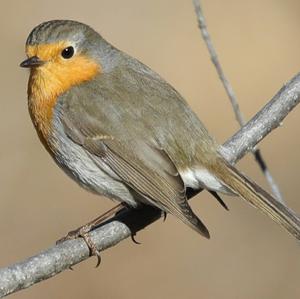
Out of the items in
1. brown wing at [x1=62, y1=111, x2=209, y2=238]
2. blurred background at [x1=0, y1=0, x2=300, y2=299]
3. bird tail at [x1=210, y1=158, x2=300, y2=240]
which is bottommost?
blurred background at [x1=0, y1=0, x2=300, y2=299]

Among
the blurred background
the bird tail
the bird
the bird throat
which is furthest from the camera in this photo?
the blurred background

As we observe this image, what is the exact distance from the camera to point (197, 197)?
10.3 m

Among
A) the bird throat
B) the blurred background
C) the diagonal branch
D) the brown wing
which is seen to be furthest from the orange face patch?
the blurred background

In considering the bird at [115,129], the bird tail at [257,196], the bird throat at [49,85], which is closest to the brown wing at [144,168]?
the bird at [115,129]

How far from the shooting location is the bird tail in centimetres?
569

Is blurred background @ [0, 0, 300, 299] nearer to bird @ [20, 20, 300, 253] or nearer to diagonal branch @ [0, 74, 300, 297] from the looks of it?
diagonal branch @ [0, 74, 300, 297]

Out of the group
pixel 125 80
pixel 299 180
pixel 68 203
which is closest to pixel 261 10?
pixel 299 180

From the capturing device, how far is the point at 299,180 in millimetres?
10297

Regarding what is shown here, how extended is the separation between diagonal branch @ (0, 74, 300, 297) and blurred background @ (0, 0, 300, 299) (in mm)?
3202

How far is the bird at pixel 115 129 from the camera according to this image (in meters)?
5.95

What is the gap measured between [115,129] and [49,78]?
548 millimetres

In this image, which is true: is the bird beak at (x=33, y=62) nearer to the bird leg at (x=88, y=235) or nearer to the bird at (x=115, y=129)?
the bird at (x=115, y=129)

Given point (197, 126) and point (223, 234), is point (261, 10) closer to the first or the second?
point (223, 234)

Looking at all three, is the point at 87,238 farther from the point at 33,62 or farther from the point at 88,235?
the point at 33,62
